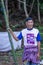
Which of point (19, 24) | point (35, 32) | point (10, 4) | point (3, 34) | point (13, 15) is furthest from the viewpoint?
point (10, 4)

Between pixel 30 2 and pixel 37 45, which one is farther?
pixel 30 2

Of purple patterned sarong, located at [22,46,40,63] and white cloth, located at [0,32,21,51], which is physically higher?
purple patterned sarong, located at [22,46,40,63]

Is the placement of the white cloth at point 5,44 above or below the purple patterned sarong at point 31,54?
below

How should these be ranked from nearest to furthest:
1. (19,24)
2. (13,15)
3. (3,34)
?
(3,34) < (19,24) < (13,15)

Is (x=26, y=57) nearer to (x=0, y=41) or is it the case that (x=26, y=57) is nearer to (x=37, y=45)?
(x=37, y=45)

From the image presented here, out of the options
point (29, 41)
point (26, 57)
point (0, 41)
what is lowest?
point (0, 41)

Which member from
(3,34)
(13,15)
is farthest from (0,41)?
(13,15)

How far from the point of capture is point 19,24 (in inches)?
695

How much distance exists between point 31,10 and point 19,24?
2437mm

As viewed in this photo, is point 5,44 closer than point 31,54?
No

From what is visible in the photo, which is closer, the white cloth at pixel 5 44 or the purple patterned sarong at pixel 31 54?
the purple patterned sarong at pixel 31 54

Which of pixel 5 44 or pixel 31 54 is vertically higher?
pixel 31 54

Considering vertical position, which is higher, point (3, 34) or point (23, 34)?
point (23, 34)

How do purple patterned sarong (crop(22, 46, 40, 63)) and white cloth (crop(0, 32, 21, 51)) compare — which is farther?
white cloth (crop(0, 32, 21, 51))
